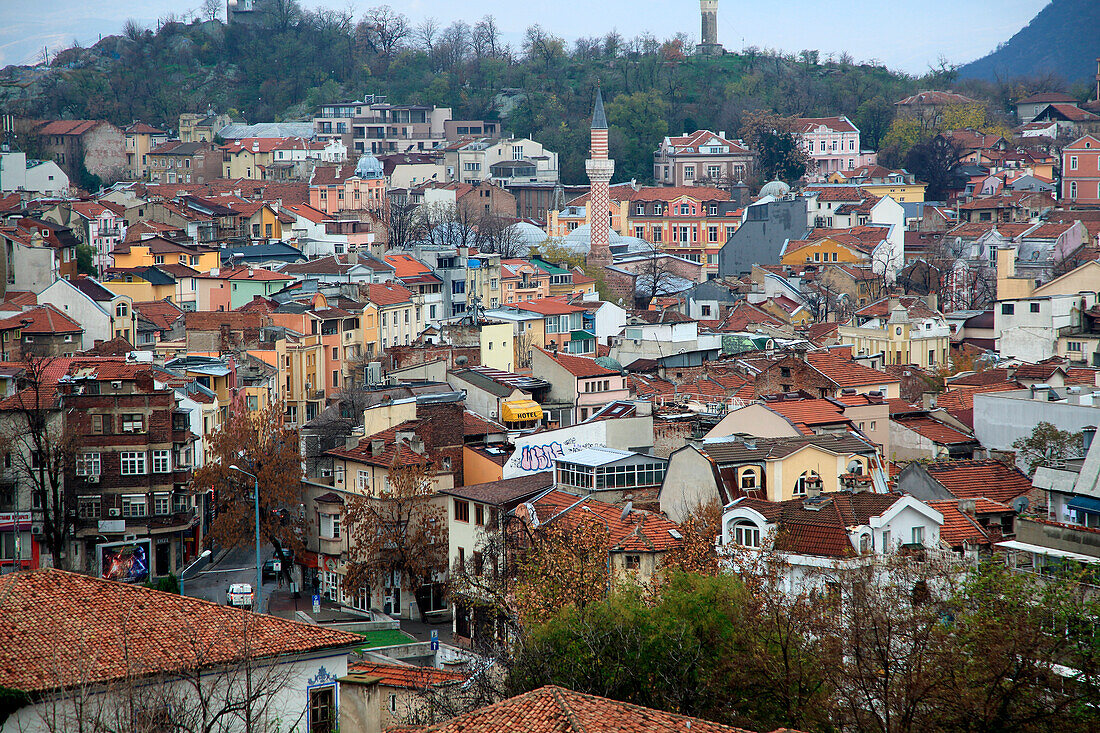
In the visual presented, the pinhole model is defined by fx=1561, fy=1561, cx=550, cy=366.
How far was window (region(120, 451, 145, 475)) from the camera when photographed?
3142cm

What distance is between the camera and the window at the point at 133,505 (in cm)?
3139

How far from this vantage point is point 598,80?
107 meters

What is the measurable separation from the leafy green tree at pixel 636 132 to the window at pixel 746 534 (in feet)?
242

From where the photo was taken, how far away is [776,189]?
3189 inches

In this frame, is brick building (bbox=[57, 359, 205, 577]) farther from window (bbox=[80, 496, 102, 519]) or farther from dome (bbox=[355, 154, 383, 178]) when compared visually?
dome (bbox=[355, 154, 383, 178])

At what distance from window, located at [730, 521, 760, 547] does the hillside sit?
436 ft

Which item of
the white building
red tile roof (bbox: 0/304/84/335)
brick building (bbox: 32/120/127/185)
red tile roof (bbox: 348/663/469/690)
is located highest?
brick building (bbox: 32/120/127/185)

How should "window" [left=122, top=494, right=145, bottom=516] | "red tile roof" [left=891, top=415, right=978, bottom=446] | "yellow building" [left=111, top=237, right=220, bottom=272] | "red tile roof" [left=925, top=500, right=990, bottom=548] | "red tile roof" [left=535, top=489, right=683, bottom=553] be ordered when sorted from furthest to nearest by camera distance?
"yellow building" [left=111, top=237, right=220, bottom=272] < "red tile roof" [left=891, top=415, right=978, bottom=446] < "window" [left=122, top=494, right=145, bottom=516] < "red tile roof" [left=535, top=489, right=683, bottom=553] < "red tile roof" [left=925, top=500, right=990, bottom=548]

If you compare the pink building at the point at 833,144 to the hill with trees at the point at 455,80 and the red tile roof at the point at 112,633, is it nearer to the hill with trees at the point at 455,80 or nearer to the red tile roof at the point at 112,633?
the hill with trees at the point at 455,80

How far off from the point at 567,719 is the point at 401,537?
17206 mm

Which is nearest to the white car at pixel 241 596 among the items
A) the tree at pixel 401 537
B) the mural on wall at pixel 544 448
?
the tree at pixel 401 537

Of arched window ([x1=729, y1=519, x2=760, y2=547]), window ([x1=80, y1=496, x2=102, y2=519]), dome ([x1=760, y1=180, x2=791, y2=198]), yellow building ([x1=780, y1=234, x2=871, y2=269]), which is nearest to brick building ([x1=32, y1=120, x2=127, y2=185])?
dome ([x1=760, y1=180, x2=791, y2=198])

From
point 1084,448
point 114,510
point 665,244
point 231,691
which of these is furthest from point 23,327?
point 665,244

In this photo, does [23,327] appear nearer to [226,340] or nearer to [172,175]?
[226,340]
